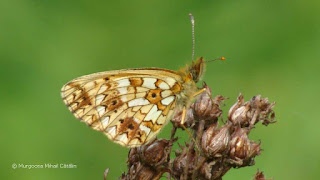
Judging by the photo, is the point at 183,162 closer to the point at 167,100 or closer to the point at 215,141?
the point at 215,141

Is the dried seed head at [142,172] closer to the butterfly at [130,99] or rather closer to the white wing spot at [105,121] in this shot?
the butterfly at [130,99]

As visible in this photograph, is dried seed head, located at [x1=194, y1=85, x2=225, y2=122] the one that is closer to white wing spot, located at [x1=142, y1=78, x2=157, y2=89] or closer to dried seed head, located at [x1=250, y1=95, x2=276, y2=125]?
dried seed head, located at [x1=250, y1=95, x2=276, y2=125]

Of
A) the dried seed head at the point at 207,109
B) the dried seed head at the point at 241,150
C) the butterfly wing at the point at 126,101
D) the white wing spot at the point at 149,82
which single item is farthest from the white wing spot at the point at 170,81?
the dried seed head at the point at 241,150

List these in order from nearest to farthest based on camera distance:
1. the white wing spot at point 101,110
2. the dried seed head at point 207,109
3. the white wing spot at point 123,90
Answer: the dried seed head at point 207,109, the white wing spot at point 101,110, the white wing spot at point 123,90

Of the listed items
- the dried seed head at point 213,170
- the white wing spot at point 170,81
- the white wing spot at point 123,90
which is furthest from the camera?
the white wing spot at point 170,81

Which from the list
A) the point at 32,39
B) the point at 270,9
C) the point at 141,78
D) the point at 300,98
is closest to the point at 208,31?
the point at 270,9

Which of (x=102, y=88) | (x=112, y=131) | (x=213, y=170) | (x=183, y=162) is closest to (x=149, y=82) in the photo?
(x=102, y=88)

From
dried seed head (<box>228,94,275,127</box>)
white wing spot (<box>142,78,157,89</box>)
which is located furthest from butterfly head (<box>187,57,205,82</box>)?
dried seed head (<box>228,94,275,127</box>)
